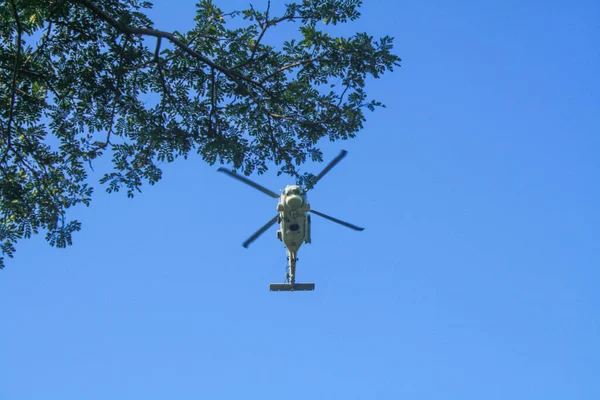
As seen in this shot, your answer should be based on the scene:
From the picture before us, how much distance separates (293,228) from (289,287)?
1.77 meters

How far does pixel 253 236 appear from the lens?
19188 mm

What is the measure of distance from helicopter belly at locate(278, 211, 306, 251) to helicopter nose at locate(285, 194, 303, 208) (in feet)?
1.26

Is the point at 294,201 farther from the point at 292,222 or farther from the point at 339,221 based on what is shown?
the point at 339,221

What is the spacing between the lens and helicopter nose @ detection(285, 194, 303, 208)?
57.2ft

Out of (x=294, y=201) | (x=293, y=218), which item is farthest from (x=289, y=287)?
(x=294, y=201)

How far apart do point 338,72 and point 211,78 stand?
204cm

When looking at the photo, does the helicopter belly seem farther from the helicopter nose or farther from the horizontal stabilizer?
the horizontal stabilizer

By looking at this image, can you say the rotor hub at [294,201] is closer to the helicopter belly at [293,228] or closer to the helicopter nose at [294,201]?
the helicopter nose at [294,201]

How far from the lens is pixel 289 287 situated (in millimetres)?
19109

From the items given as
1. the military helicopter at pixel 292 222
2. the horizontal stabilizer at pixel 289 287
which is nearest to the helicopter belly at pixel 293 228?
the military helicopter at pixel 292 222

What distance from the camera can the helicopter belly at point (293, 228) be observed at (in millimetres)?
18038

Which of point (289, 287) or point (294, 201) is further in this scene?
point (289, 287)

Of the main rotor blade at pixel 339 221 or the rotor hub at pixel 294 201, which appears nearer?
the rotor hub at pixel 294 201

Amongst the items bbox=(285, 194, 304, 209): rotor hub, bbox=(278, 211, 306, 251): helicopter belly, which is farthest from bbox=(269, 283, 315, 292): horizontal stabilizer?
bbox=(285, 194, 304, 209): rotor hub
